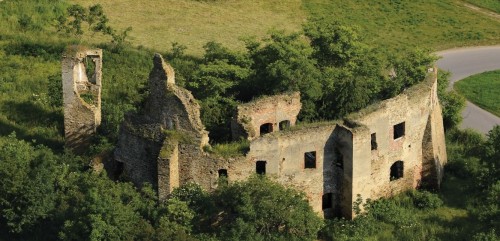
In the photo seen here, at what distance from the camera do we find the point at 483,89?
5941 centimetres

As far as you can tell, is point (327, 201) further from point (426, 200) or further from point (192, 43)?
point (192, 43)

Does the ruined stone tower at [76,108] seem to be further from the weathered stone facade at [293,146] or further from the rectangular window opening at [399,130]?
the rectangular window opening at [399,130]

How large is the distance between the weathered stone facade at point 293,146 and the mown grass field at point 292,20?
80.8ft

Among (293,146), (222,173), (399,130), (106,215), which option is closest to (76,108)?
(106,215)

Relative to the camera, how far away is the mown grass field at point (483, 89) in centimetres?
5658

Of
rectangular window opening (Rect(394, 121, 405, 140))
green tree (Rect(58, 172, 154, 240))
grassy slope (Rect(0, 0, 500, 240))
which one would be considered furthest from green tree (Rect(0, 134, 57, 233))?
rectangular window opening (Rect(394, 121, 405, 140))

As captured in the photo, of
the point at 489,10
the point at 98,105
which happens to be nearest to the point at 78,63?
the point at 98,105

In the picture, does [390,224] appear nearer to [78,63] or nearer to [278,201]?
[278,201]

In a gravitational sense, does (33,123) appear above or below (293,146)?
below

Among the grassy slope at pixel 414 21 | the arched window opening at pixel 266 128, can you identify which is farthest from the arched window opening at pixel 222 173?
the grassy slope at pixel 414 21

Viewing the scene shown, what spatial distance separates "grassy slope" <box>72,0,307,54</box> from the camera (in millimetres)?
65250

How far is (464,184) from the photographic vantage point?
4266 centimetres

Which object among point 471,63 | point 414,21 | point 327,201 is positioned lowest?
point 327,201

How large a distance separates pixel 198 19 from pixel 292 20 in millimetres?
8032
